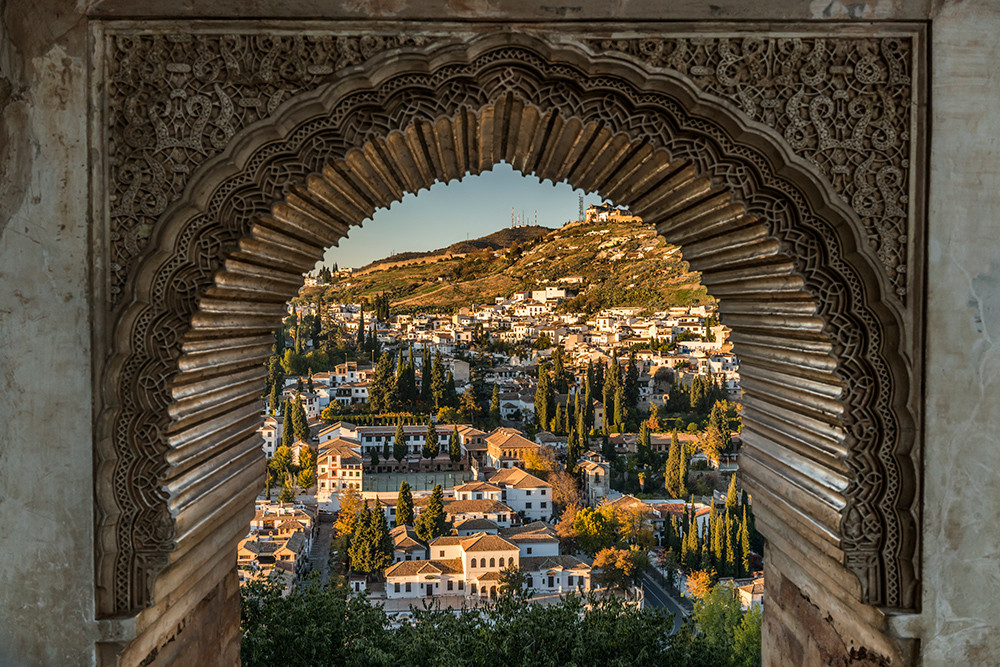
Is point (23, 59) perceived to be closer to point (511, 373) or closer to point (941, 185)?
point (941, 185)

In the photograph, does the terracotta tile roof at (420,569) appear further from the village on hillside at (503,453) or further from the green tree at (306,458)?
the green tree at (306,458)

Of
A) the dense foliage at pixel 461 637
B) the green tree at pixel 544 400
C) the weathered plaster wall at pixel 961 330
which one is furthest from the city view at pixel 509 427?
the weathered plaster wall at pixel 961 330

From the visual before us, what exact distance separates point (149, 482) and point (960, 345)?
7.68 feet

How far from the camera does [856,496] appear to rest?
1949 mm

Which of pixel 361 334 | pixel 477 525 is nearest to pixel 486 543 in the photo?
pixel 477 525

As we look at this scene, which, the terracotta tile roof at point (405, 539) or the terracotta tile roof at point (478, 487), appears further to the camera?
the terracotta tile roof at point (478, 487)

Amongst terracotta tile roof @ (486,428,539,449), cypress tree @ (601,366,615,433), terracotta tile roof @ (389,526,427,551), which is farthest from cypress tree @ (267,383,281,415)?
cypress tree @ (601,366,615,433)

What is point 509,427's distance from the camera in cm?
2959

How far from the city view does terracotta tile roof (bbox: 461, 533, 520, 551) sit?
2.7 inches

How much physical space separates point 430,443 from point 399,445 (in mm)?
1295

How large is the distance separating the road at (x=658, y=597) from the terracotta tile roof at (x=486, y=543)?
14.6ft

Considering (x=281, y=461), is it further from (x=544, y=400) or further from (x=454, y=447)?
(x=544, y=400)

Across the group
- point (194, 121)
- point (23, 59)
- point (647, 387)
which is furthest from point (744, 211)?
point (647, 387)

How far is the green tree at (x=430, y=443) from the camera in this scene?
2758 centimetres
